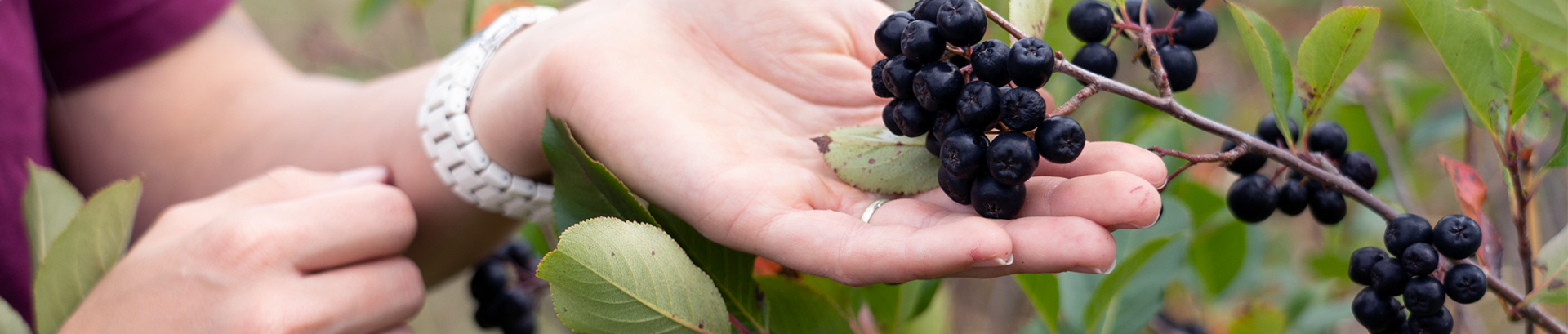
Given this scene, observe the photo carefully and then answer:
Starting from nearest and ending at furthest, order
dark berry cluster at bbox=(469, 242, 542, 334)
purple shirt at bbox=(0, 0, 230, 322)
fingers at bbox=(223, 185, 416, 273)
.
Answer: fingers at bbox=(223, 185, 416, 273) < purple shirt at bbox=(0, 0, 230, 322) < dark berry cluster at bbox=(469, 242, 542, 334)

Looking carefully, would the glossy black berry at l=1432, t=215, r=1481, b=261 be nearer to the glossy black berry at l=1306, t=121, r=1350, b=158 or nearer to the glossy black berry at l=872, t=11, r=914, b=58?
the glossy black berry at l=1306, t=121, r=1350, b=158

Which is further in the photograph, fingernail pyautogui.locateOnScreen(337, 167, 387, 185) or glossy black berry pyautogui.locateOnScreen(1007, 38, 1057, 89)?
fingernail pyautogui.locateOnScreen(337, 167, 387, 185)

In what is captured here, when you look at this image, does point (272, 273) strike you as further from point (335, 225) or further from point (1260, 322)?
point (1260, 322)

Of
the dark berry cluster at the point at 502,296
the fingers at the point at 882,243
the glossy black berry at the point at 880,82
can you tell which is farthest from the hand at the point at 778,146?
the dark berry cluster at the point at 502,296

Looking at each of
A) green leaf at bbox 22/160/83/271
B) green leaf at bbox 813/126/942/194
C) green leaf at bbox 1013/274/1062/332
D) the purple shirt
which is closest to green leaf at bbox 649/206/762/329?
green leaf at bbox 813/126/942/194

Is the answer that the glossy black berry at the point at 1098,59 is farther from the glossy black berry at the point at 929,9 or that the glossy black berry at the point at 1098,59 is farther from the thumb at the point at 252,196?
the thumb at the point at 252,196

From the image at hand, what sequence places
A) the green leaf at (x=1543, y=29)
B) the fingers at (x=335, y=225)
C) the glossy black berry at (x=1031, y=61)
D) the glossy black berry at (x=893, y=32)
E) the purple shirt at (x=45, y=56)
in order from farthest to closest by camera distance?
the purple shirt at (x=45, y=56) < the fingers at (x=335, y=225) < the glossy black berry at (x=893, y=32) < the glossy black berry at (x=1031, y=61) < the green leaf at (x=1543, y=29)
